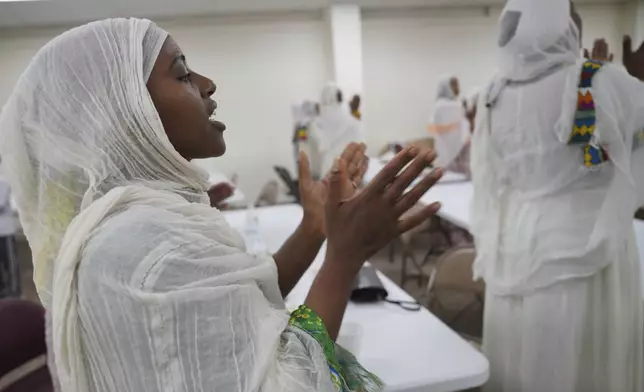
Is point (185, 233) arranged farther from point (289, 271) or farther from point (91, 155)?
point (289, 271)

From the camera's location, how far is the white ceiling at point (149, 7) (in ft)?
6.11

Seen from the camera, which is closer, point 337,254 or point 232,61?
point 337,254

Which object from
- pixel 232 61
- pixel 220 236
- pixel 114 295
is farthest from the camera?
pixel 232 61

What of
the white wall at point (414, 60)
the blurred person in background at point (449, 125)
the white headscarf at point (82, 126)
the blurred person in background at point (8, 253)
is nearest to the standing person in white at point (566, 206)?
the white headscarf at point (82, 126)

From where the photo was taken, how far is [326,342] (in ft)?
2.53

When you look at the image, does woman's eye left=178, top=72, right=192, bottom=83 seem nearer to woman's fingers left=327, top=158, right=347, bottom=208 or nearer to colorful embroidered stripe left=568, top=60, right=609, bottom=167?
woman's fingers left=327, top=158, right=347, bottom=208

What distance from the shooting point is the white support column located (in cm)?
609

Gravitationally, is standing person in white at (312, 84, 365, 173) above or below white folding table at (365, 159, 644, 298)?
above

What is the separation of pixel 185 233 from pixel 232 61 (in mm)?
5226

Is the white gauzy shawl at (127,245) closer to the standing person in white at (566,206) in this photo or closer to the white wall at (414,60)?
the standing person in white at (566,206)

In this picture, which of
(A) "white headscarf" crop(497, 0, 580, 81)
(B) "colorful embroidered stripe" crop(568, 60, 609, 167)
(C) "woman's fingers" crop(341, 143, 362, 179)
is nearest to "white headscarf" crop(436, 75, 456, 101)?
(A) "white headscarf" crop(497, 0, 580, 81)

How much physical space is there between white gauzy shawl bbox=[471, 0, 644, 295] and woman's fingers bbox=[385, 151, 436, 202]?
90cm

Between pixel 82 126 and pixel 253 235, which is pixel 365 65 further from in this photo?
pixel 82 126

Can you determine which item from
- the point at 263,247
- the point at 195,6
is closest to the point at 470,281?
the point at 263,247
